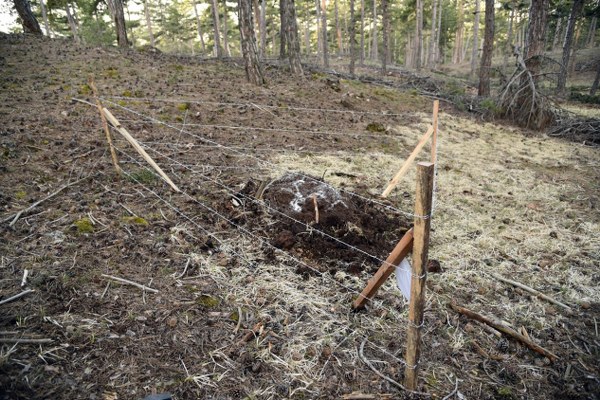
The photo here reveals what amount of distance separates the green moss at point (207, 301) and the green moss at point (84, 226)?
5.38 ft

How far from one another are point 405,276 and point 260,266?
1644mm

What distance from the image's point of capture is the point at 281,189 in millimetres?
4637

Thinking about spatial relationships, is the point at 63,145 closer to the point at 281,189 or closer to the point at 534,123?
the point at 281,189

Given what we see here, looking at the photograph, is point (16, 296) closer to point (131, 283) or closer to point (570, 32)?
point (131, 283)

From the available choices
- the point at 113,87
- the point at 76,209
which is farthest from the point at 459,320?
the point at 113,87

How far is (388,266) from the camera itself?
2.61 m

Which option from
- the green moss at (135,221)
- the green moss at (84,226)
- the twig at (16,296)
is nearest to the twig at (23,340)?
the twig at (16,296)

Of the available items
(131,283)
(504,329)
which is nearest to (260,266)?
(131,283)

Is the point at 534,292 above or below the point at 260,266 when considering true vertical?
below

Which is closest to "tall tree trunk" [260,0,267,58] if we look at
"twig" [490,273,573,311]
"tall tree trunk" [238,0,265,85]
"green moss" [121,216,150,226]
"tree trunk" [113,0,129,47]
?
"tree trunk" [113,0,129,47]

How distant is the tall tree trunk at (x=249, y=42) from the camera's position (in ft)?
29.5

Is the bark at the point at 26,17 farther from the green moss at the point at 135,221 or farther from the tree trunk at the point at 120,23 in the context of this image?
the green moss at the point at 135,221

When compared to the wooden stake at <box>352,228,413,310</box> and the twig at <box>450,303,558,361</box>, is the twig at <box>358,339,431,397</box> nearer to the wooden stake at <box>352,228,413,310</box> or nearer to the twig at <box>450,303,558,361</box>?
the wooden stake at <box>352,228,413,310</box>

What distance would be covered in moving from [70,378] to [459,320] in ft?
10.4
